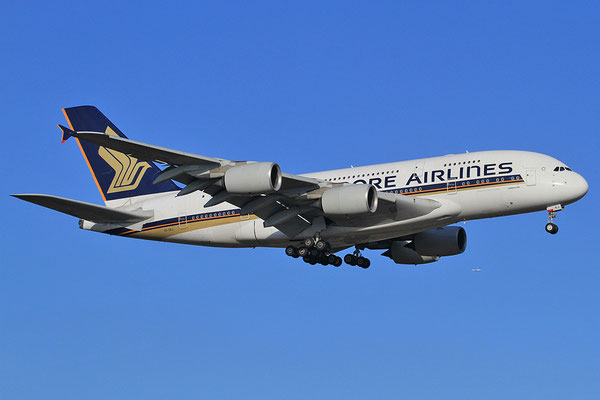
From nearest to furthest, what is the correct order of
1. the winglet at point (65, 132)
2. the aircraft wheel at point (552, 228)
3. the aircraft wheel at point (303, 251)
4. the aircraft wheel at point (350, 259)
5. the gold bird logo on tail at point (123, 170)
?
the winglet at point (65, 132) < the aircraft wheel at point (552, 228) < the aircraft wheel at point (303, 251) < the aircraft wheel at point (350, 259) < the gold bird logo on tail at point (123, 170)

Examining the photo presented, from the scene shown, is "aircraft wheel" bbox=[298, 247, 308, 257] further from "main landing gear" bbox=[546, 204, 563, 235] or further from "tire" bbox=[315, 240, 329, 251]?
"main landing gear" bbox=[546, 204, 563, 235]

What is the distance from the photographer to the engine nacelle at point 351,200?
35.6 meters

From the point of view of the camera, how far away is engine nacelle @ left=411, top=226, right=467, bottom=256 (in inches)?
1673

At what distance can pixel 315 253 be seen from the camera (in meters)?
39.8

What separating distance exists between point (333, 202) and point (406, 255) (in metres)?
9.06

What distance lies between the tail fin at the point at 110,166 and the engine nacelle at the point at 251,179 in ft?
34.2

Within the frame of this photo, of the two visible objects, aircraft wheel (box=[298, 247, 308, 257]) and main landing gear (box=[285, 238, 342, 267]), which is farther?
aircraft wheel (box=[298, 247, 308, 257])

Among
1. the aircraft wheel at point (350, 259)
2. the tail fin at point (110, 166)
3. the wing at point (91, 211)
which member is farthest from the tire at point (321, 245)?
the tail fin at point (110, 166)

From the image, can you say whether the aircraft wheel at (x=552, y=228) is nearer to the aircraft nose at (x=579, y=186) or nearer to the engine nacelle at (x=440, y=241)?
the aircraft nose at (x=579, y=186)

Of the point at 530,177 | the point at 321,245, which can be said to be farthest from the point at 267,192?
the point at 530,177

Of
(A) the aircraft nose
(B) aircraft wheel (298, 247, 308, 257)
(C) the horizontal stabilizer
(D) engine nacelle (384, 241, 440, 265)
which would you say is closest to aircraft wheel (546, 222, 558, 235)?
(A) the aircraft nose

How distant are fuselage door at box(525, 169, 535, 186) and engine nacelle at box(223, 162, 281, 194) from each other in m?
10.7

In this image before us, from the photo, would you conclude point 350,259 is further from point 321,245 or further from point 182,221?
point 182,221

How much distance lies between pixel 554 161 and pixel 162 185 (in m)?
18.7
